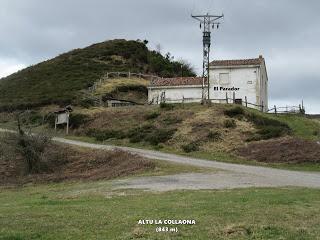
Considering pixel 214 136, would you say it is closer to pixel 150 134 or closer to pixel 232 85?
pixel 150 134

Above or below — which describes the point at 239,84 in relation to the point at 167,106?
above

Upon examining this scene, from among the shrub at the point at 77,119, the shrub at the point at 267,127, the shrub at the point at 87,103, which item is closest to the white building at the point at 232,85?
the shrub at the point at 87,103

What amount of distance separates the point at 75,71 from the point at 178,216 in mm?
79938

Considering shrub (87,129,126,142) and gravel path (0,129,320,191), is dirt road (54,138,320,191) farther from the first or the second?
shrub (87,129,126,142)

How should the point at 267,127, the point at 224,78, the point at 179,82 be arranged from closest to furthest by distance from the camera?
the point at 267,127 < the point at 224,78 < the point at 179,82

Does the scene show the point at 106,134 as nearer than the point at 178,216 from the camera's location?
No

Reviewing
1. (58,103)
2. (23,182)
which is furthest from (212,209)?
(58,103)

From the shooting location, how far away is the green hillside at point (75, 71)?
7794 cm

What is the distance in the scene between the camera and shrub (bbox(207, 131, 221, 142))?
46197 mm

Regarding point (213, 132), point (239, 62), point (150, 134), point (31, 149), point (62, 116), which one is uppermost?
point (239, 62)

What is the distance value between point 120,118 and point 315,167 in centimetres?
2451

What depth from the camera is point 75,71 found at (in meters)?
92.6

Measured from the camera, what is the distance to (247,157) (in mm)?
40594

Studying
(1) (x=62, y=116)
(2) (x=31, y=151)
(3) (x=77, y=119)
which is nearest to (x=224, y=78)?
(3) (x=77, y=119)
